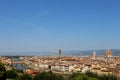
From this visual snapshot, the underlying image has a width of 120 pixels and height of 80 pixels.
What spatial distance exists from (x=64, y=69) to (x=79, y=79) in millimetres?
34170

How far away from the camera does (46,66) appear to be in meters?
59.3

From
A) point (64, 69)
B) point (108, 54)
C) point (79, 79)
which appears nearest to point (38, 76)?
point (79, 79)

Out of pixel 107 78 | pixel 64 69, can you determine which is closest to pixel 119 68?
pixel 64 69

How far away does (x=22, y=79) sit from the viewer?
82.1ft

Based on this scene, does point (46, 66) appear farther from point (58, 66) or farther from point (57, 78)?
point (57, 78)

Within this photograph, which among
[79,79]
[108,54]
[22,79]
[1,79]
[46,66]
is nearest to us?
[1,79]

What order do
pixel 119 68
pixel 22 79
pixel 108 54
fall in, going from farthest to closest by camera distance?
pixel 108 54 < pixel 119 68 < pixel 22 79

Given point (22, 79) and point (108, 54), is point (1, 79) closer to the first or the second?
point (22, 79)

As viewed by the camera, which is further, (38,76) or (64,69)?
(64,69)

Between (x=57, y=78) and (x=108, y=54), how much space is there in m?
55.1

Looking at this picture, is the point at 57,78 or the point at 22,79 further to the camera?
the point at 57,78

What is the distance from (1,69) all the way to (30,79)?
991 cm

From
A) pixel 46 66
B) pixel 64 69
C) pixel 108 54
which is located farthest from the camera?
pixel 108 54

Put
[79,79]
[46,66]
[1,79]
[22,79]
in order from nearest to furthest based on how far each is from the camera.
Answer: [1,79]
[79,79]
[22,79]
[46,66]
